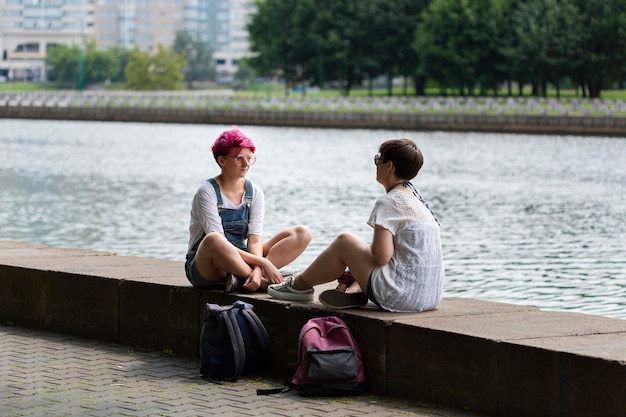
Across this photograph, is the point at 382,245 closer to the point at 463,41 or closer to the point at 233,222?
the point at 233,222

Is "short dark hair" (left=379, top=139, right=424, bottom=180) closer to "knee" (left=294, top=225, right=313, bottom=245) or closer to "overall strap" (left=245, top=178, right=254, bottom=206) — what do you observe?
"knee" (left=294, top=225, right=313, bottom=245)

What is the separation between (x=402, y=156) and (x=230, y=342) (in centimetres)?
146

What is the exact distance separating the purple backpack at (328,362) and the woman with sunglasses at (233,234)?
39.0 inches

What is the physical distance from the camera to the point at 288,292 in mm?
7547

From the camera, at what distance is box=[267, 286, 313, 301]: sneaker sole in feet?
24.6

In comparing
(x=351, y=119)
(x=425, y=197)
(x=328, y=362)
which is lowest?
(x=425, y=197)

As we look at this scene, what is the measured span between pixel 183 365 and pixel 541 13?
7126 cm

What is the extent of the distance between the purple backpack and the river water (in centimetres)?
648

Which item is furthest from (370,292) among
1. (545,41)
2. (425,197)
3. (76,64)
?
(76,64)

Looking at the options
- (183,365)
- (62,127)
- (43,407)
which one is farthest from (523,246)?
(62,127)

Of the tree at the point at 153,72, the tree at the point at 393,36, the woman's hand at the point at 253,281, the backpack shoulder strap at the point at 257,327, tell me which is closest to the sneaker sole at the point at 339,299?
the backpack shoulder strap at the point at 257,327

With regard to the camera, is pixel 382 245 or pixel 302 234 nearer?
pixel 382 245

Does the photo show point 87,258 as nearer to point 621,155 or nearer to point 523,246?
point 523,246

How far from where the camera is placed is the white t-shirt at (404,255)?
7023 mm
